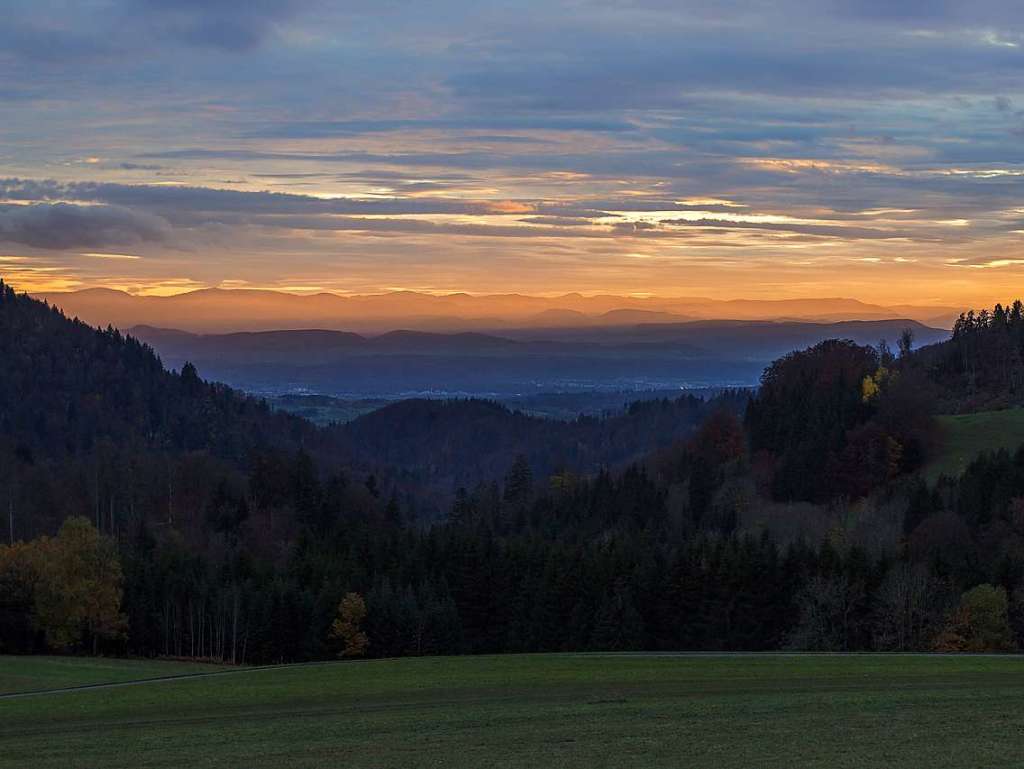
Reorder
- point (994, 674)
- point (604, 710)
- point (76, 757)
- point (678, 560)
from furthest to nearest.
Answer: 1. point (678, 560)
2. point (994, 674)
3. point (604, 710)
4. point (76, 757)

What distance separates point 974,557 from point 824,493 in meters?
54.0

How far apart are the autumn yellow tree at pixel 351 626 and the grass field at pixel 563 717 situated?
23219mm

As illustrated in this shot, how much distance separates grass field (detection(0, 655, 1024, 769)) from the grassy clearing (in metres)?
5.70

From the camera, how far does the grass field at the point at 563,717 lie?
2203 cm

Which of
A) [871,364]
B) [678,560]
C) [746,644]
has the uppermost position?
[871,364]

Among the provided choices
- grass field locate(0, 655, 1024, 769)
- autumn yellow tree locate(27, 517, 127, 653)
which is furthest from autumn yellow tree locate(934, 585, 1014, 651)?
autumn yellow tree locate(27, 517, 127, 653)

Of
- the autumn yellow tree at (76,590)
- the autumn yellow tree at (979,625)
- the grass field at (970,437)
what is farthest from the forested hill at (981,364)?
the autumn yellow tree at (76,590)

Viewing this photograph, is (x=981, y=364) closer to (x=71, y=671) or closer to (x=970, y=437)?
(x=970, y=437)

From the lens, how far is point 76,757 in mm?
24219

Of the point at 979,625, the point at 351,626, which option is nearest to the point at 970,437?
the point at 979,625

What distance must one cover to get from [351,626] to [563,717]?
126 feet

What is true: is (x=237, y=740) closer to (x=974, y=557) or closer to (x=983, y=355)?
(x=974, y=557)

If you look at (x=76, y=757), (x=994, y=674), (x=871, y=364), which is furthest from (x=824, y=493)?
(x=76, y=757)

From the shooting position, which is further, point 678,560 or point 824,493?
point 824,493
